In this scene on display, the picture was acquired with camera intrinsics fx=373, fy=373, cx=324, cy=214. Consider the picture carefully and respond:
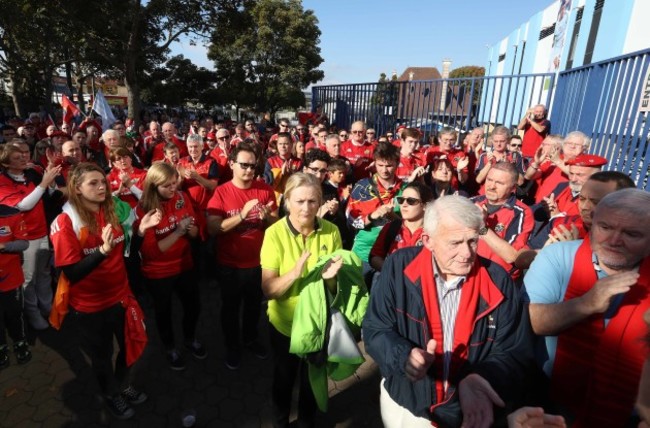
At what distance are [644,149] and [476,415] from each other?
171 inches

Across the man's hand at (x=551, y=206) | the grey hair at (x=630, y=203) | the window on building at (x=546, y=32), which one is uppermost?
the window on building at (x=546, y=32)

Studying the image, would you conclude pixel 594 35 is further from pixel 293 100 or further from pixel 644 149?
pixel 293 100

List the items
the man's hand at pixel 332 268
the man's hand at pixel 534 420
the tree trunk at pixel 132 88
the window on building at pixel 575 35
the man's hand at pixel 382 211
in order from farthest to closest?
the tree trunk at pixel 132 88 → the window on building at pixel 575 35 → the man's hand at pixel 382 211 → the man's hand at pixel 332 268 → the man's hand at pixel 534 420

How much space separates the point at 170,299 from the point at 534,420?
325 cm

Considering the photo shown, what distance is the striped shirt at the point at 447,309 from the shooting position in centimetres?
198

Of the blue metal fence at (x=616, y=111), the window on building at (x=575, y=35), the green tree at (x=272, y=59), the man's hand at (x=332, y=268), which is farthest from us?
the green tree at (x=272, y=59)

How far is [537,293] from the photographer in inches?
80.5

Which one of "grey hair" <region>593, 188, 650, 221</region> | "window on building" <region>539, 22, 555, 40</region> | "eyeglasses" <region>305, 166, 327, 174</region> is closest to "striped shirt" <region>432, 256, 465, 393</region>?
"grey hair" <region>593, 188, 650, 221</region>

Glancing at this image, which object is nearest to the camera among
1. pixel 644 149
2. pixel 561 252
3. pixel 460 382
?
pixel 460 382

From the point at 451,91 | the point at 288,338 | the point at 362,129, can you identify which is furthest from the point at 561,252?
the point at 451,91

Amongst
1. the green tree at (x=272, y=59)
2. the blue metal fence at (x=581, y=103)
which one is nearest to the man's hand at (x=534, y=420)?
the blue metal fence at (x=581, y=103)

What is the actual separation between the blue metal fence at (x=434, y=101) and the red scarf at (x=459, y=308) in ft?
19.6

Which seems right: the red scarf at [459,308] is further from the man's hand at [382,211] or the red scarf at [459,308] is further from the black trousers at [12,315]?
the black trousers at [12,315]

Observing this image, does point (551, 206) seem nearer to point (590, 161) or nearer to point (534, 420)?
point (590, 161)
